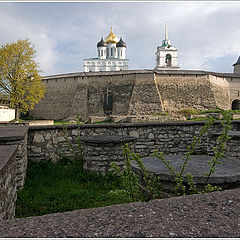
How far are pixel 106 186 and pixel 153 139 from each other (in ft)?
7.86

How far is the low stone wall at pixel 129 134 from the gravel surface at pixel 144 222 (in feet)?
13.0

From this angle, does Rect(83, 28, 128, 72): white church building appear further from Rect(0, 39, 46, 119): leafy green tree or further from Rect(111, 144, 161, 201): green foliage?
Rect(111, 144, 161, 201): green foliage

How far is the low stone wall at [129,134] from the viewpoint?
206 inches

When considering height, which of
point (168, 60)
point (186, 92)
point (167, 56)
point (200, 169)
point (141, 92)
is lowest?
point (200, 169)

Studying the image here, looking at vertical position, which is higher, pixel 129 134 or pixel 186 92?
pixel 186 92

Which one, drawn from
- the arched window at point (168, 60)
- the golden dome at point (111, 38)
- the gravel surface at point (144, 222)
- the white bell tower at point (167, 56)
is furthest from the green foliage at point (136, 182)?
the golden dome at point (111, 38)

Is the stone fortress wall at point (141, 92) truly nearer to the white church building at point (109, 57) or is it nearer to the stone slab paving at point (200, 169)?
the stone slab paving at point (200, 169)

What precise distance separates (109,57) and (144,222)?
57.7m

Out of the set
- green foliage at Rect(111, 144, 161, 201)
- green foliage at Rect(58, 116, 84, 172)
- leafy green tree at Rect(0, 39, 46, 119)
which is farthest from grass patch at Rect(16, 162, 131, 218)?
leafy green tree at Rect(0, 39, 46, 119)

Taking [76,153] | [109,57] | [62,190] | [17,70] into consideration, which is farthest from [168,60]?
[62,190]

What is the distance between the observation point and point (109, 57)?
2216 inches

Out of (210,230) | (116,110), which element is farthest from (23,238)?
(116,110)

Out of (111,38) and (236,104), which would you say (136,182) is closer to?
(236,104)

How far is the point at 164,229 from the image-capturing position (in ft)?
3.84
